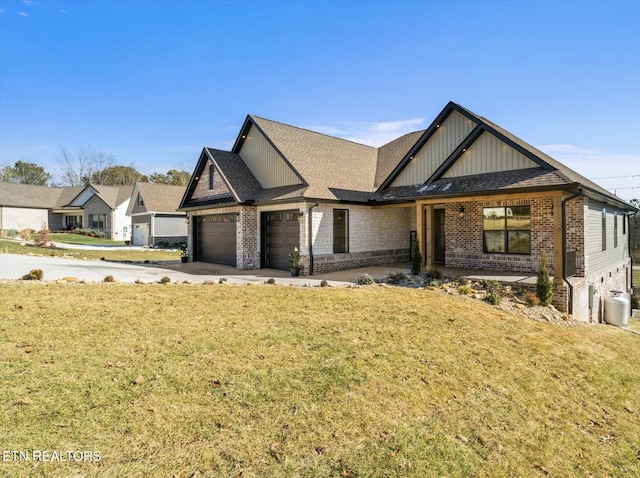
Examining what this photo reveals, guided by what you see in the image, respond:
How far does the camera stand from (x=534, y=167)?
11789 millimetres

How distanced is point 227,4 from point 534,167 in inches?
443

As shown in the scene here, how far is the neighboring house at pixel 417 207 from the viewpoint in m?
11.5

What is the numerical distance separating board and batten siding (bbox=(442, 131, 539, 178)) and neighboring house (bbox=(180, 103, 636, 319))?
4cm

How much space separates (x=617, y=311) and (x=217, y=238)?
17.6 metres

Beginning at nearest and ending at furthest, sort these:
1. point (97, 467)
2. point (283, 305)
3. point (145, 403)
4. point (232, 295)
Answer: point (97, 467), point (145, 403), point (283, 305), point (232, 295)

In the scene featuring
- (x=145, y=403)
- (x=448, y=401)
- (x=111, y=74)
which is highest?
(x=111, y=74)

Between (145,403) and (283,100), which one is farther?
(283,100)

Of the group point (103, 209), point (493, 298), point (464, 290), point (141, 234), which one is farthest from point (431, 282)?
point (103, 209)

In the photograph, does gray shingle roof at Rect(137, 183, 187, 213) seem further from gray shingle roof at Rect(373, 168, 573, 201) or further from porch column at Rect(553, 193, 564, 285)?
porch column at Rect(553, 193, 564, 285)

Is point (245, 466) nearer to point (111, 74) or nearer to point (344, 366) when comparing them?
point (344, 366)

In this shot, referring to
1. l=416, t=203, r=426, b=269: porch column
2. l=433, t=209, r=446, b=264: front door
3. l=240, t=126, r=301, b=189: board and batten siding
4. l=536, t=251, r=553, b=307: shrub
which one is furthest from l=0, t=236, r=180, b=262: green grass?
l=536, t=251, r=553, b=307: shrub

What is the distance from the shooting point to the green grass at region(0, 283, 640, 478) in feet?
11.3

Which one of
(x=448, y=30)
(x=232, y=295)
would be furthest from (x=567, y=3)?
(x=232, y=295)

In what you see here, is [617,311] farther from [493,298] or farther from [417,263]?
[417,263]
